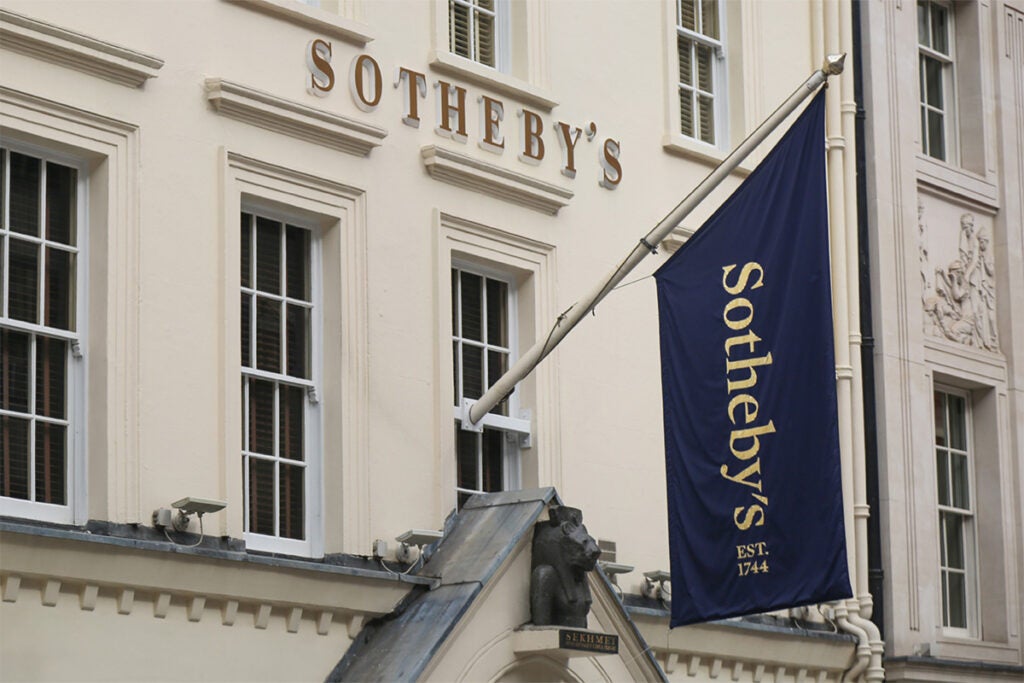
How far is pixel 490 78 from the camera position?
55.8 ft

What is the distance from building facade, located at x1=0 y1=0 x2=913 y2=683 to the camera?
540 inches

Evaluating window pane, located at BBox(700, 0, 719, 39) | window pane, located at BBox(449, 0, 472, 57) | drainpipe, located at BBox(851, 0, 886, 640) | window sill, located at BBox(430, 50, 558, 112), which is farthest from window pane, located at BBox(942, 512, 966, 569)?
window pane, located at BBox(449, 0, 472, 57)

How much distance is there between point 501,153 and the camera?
17.2 metres

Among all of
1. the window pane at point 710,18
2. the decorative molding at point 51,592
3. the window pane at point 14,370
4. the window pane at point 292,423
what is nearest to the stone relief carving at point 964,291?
the window pane at point 710,18

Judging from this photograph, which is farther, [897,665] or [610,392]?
[897,665]

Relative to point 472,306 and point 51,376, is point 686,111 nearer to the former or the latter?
point 472,306

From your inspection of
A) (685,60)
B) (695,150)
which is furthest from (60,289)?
(685,60)

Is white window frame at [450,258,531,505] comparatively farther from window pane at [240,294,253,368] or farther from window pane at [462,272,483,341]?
window pane at [240,294,253,368]

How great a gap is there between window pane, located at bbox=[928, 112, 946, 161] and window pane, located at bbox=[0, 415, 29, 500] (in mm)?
12142

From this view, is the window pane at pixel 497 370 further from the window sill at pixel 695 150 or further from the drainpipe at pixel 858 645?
the drainpipe at pixel 858 645

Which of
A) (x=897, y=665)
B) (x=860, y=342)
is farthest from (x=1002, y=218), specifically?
(x=897, y=665)

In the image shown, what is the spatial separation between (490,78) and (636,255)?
2338mm

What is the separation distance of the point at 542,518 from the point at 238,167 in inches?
128

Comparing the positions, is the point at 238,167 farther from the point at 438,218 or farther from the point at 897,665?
the point at 897,665
